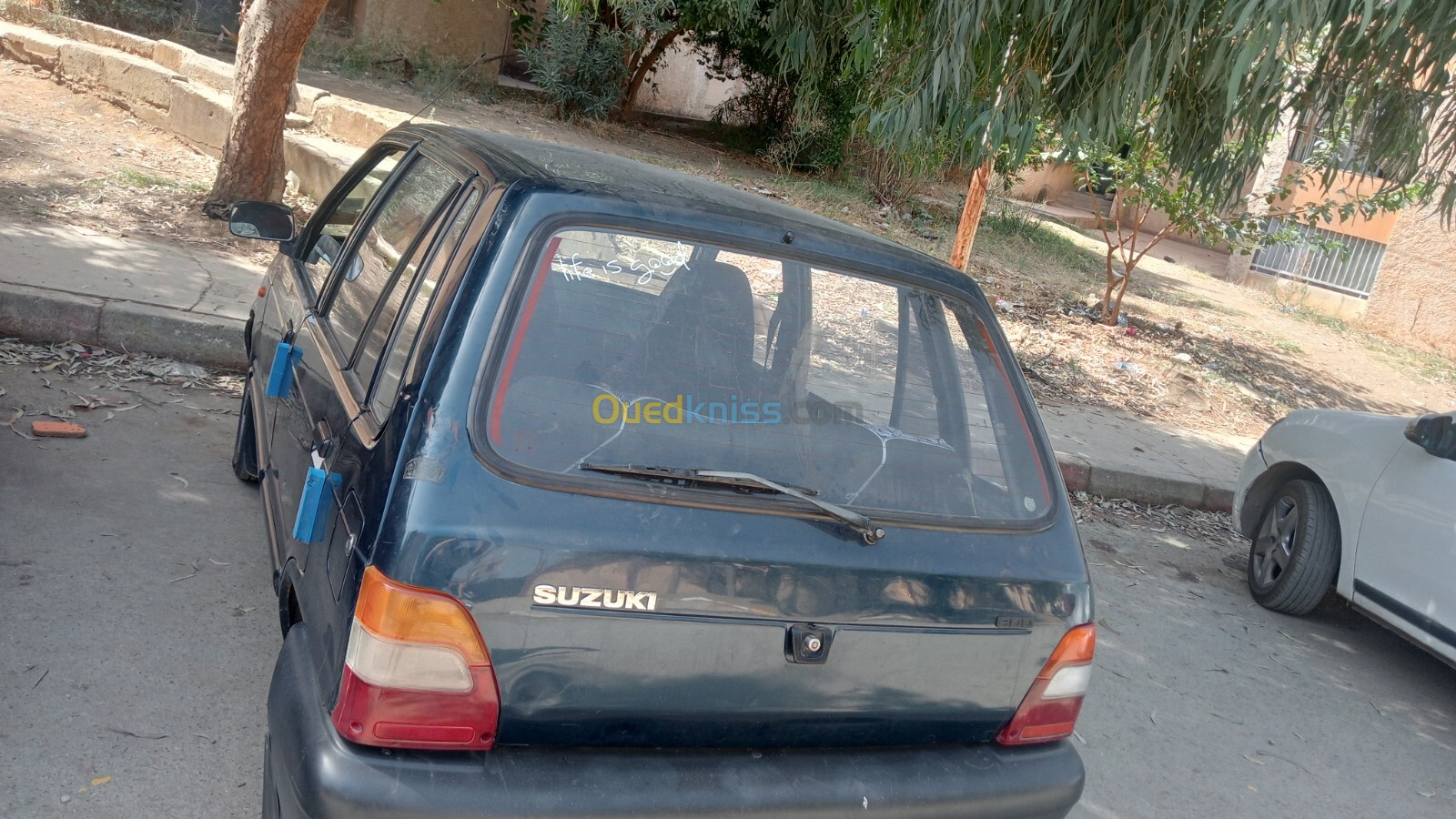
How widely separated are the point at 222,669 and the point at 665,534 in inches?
78.9

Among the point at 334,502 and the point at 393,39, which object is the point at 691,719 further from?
the point at 393,39

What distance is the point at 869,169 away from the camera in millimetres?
14922

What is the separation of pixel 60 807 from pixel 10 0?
11933mm

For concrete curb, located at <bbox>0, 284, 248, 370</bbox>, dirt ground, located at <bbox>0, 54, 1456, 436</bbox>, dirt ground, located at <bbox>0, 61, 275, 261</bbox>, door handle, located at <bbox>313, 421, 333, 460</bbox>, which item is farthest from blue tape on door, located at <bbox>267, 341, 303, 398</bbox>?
dirt ground, located at <bbox>0, 61, 275, 261</bbox>

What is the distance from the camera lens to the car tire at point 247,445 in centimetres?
429

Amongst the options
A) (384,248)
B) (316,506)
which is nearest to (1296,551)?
(384,248)

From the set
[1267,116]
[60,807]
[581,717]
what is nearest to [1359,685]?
[1267,116]

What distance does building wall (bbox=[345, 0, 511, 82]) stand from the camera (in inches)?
584

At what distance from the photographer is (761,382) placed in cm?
244

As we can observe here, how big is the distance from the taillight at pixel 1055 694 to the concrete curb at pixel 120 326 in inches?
192

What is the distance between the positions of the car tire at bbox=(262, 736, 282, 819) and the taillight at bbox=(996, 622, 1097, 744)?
5.03ft

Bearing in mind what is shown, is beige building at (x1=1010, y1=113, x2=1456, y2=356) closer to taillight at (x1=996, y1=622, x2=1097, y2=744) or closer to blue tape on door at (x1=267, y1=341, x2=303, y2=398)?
taillight at (x1=996, y1=622, x2=1097, y2=744)

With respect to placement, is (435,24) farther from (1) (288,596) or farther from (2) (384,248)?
(1) (288,596)

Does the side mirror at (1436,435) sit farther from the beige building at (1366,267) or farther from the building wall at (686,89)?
the building wall at (686,89)
